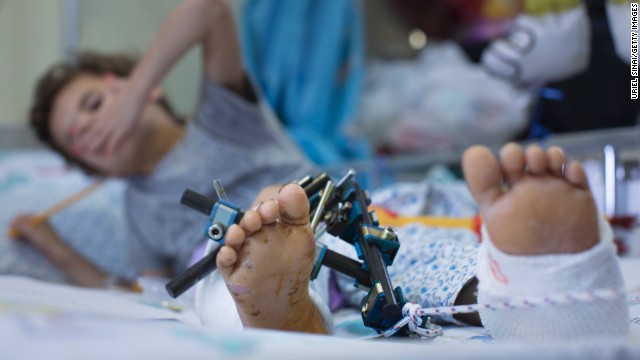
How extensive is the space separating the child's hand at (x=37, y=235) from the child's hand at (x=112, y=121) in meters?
0.22

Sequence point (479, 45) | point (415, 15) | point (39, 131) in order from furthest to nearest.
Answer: point (415, 15)
point (479, 45)
point (39, 131)

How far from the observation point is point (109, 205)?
138cm

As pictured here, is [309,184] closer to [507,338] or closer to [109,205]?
[507,338]

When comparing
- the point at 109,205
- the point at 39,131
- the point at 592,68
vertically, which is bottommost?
the point at 109,205

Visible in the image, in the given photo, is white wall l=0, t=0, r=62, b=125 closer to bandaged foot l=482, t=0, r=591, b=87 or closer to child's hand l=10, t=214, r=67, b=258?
child's hand l=10, t=214, r=67, b=258

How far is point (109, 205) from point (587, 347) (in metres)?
1.22

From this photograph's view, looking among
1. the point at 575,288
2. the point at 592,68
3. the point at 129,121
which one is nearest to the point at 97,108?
the point at 129,121

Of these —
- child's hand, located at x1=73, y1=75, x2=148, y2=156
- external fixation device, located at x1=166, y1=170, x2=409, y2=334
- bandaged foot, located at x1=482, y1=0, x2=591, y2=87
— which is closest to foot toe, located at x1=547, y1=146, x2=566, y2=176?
external fixation device, located at x1=166, y1=170, x2=409, y2=334

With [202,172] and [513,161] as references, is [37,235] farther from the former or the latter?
[513,161]

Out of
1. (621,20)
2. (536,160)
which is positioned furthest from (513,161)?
(621,20)

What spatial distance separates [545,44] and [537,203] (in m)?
0.73

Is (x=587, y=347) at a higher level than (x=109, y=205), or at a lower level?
higher

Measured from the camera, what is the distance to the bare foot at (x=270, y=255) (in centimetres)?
44

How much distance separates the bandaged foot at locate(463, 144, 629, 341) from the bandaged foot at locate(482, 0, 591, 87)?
2.20 ft
